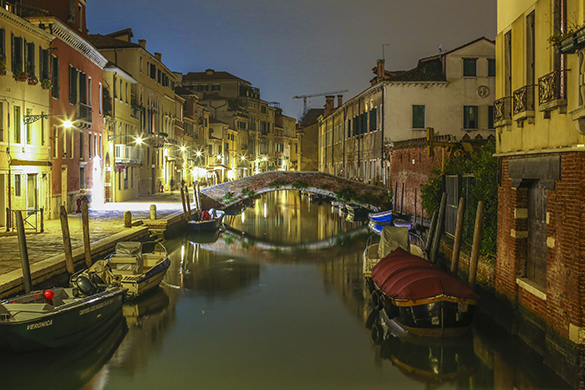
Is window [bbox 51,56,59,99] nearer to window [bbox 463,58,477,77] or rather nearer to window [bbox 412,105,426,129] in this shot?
window [bbox 412,105,426,129]

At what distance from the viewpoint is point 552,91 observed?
7.48 meters

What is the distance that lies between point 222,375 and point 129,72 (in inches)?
1074

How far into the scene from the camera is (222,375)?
28.0ft

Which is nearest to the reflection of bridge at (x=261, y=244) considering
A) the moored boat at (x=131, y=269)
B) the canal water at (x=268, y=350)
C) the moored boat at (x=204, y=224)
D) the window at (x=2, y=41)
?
the moored boat at (x=204, y=224)

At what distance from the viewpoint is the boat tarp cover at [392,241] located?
45.6ft

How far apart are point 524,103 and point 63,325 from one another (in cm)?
767

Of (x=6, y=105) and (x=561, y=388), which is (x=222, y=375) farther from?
(x=6, y=105)

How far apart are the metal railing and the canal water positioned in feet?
14.1

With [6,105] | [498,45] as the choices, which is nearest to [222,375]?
[498,45]

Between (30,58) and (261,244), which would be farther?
(261,244)

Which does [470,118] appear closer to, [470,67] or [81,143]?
[470,67]

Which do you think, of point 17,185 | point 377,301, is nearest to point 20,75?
point 17,185

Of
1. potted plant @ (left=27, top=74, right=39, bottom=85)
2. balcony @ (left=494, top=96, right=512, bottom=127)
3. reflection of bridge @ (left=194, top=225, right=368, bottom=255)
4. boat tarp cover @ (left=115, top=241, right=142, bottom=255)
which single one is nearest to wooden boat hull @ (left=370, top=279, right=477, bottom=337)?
balcony @ (left=494, top=96, right=512, bottom=127)

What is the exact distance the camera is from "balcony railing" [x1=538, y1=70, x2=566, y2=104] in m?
7.30
